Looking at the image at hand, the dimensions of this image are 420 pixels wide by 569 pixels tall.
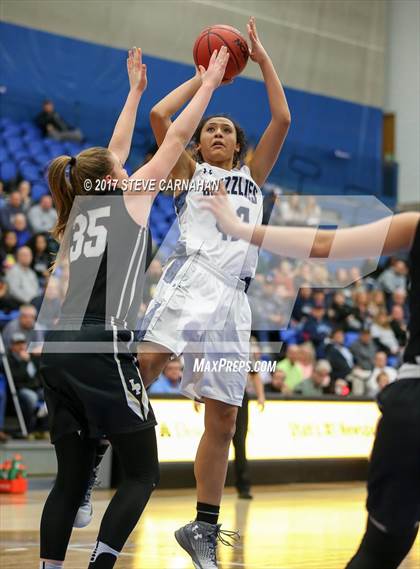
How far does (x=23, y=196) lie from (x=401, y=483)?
32.9 ft

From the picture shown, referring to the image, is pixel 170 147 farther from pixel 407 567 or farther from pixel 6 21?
pixel 6 21

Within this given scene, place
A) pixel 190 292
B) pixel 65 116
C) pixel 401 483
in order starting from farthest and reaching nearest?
pixel 65 116 → pixel 190 292 → pixel 401 483

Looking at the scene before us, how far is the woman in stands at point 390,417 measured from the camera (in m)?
2.66

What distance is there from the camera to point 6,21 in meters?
13.6

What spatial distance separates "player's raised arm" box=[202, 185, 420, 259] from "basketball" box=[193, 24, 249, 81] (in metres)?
2.02

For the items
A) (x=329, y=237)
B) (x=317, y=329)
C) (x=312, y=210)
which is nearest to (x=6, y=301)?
(x=317, y=329)

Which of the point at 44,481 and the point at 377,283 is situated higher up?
the point at 377,283

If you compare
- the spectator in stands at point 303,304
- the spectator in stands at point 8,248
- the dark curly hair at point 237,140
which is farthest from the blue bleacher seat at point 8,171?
the dark curly hair at point 237,140

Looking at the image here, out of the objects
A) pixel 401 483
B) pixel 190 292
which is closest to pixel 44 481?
pixel 190 292

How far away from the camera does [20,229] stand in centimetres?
1181

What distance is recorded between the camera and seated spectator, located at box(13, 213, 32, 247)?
1176 cm

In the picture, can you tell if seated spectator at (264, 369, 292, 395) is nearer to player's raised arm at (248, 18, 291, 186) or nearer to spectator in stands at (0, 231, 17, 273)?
spectator in stands at (0, 231, 17, 273)

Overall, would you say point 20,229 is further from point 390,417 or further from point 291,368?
point 390,417

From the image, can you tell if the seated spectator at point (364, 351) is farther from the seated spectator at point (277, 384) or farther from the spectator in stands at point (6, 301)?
the spectator in stands at point (6, 301)
